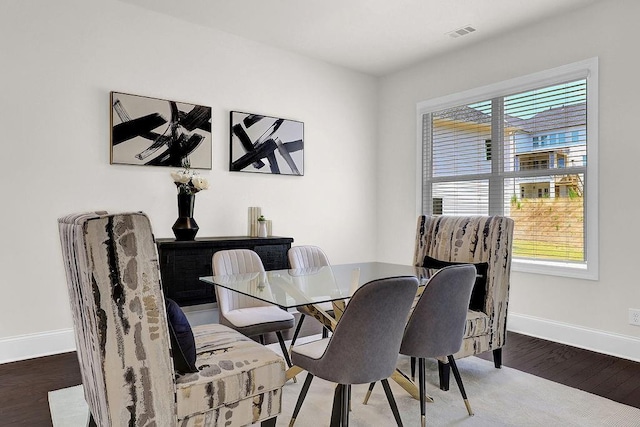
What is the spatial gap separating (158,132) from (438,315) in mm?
2891

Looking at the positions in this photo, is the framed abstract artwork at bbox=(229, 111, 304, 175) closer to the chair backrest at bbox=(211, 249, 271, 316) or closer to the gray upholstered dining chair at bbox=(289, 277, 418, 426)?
the chair backrest at bbox=(211, 249, 271, 316)

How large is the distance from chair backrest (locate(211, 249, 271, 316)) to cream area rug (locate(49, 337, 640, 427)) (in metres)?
0.66

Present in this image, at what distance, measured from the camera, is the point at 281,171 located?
15.1 feet

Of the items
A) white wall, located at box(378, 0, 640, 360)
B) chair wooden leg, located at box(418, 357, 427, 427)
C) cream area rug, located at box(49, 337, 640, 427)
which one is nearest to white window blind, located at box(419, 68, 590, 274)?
white wall, located at box(378, 0, 640, 360)

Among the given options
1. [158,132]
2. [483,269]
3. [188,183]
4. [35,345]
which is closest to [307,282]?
Result: [483,269]

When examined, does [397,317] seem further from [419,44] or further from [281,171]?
[419,44]

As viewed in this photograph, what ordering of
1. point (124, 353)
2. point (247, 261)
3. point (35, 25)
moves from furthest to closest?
point (35, 25), point (247, 261), point (124, 353)

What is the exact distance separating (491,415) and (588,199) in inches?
88.4

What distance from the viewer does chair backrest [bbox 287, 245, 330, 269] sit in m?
3.25

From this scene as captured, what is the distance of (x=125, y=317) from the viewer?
1394 millimetres

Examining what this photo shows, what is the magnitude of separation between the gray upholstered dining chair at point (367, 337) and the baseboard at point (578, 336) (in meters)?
2.61

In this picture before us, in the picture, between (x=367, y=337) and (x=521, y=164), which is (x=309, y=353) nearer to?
(x=367, y=337)

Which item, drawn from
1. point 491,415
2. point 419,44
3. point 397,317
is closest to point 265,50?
point 419,44

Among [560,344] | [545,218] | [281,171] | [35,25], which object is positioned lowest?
[560,344]
